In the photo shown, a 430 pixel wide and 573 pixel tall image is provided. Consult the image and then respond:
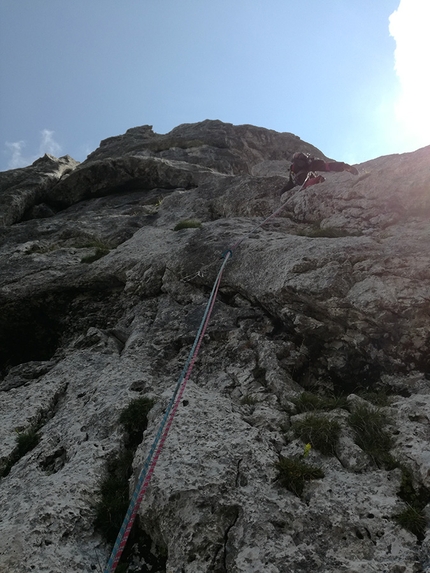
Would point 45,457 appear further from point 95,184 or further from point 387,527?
point 95,184

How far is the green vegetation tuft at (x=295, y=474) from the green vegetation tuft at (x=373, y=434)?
81cm

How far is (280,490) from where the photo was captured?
17.9ft

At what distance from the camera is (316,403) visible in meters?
6.98

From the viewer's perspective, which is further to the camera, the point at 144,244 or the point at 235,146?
the point at 235,146

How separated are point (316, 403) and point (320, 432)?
0.88 meters

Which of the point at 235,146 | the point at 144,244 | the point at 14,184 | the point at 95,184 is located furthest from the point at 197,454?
the point at 235,146

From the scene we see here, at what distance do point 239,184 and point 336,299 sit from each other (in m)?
10.8

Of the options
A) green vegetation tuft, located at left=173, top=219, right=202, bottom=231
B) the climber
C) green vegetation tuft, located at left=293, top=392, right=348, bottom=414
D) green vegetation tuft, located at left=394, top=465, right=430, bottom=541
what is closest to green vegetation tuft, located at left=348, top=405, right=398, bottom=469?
green vegetation tuft, located at left=394, top=465, right=430, bottom=541

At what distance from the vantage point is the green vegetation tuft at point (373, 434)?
5703mm

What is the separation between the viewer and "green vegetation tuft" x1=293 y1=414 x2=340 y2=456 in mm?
6043

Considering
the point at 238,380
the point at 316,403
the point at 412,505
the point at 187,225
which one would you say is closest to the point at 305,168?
→ the point at 187,225

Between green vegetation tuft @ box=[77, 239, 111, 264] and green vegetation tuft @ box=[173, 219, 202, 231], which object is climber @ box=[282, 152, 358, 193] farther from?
green vegetation tuft @ box=[77, 239, 111, 264]

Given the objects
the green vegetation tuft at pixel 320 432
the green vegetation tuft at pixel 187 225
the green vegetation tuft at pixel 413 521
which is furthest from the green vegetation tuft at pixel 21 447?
the green vegetation tuft at pixel 187 225

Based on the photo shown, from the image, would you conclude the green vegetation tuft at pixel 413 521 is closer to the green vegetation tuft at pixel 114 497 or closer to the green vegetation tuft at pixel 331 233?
the green vegetation tuft at pixel 114 497
